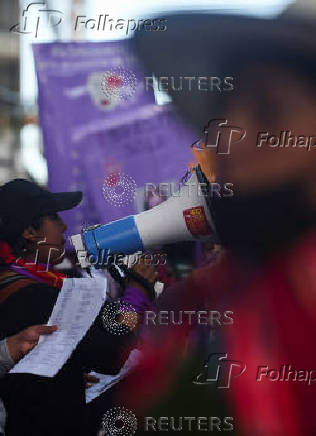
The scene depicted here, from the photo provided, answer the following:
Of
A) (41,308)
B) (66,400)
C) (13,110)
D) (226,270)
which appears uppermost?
(13,110)

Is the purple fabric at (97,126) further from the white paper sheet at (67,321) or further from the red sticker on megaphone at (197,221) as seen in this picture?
the white paper sheet at (67,321)

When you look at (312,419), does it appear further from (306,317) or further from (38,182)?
(38,182)

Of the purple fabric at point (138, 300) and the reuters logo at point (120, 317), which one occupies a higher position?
the purple fabric at point (138, 300)

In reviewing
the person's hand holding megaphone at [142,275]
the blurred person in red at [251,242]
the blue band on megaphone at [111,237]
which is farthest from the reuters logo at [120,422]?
the blue band on megaphone at [111,237]

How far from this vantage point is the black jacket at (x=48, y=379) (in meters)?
2.25

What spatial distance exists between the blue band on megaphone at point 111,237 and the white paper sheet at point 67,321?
110 mm

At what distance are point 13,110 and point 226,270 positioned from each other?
2.90 feet

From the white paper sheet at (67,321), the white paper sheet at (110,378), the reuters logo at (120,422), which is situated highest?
the white paper sheet at (67,321)

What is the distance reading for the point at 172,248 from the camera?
226 centimetres

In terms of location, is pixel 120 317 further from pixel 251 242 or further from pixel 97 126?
pixel 97 126

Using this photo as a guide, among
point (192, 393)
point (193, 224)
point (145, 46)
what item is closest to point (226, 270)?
point (193, 224)

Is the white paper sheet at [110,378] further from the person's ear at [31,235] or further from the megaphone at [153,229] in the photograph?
the person's ear at [31,235]

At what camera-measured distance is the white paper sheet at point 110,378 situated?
227cm

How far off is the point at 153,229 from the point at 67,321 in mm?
426
